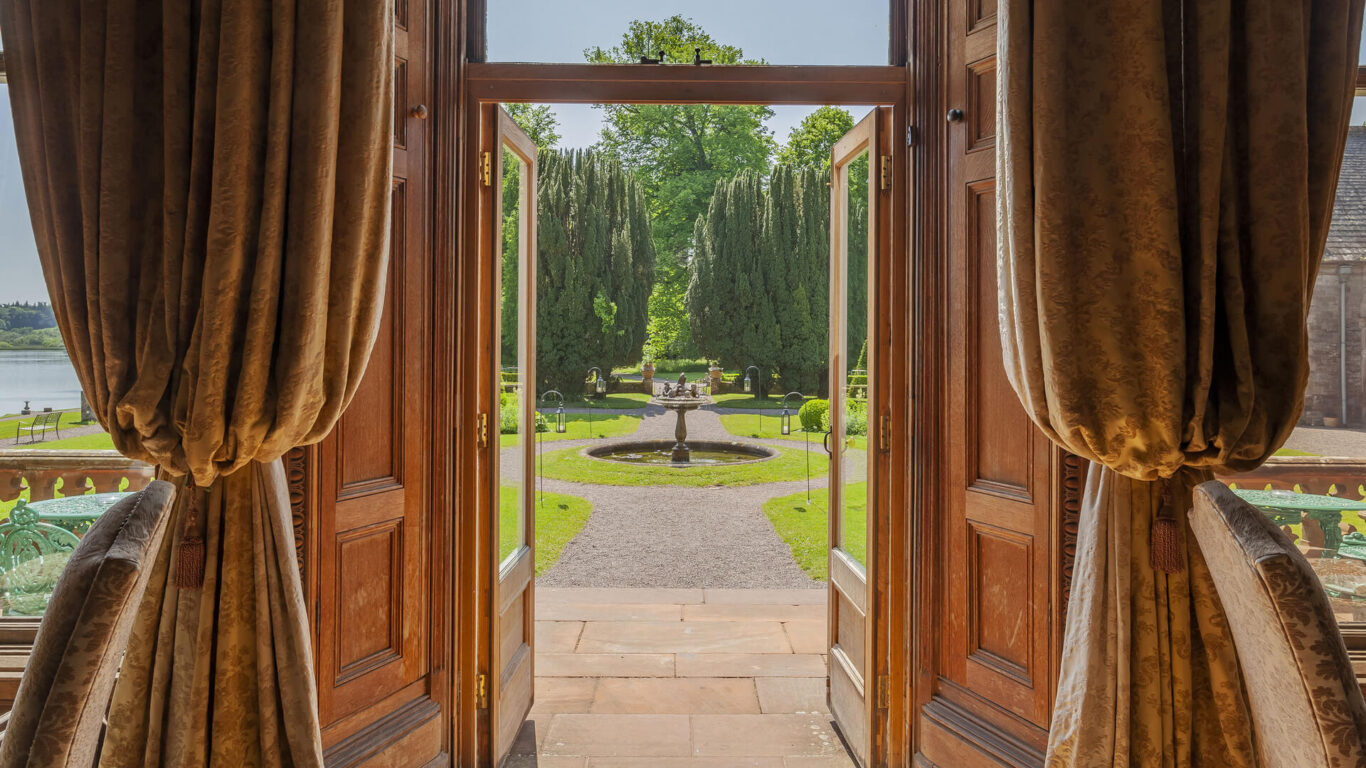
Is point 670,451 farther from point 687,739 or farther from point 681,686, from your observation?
point 687,739

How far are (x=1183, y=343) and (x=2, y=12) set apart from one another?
100 inches

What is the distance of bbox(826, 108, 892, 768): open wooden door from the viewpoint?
7.30ft

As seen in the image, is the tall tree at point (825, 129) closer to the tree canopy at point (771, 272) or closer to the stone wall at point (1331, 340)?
the stone wall at point (1331, 340)

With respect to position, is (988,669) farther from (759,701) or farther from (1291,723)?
(759,701)

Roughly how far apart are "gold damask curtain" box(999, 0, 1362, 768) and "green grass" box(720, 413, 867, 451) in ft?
26.7

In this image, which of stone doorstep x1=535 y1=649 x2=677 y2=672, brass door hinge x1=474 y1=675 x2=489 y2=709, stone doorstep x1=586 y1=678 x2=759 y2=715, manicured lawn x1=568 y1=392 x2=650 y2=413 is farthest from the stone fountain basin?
brass door hinge x1=474 y1=675 x2=489 y2=709

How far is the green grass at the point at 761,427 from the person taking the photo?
35.6 feet

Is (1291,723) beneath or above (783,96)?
beneath

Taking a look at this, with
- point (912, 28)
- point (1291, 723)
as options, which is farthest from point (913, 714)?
point (912, 28)

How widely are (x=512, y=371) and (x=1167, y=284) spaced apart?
191 centimetres

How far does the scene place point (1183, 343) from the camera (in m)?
1.48

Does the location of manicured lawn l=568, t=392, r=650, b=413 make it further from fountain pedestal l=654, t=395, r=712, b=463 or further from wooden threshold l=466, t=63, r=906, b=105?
wooden threshold l=466, t=63, r=906, b=105

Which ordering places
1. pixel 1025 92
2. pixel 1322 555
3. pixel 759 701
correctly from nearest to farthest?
pixel 1025 92 < pixel 1322 555 < pixel 759 701

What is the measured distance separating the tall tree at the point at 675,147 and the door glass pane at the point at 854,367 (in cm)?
57
